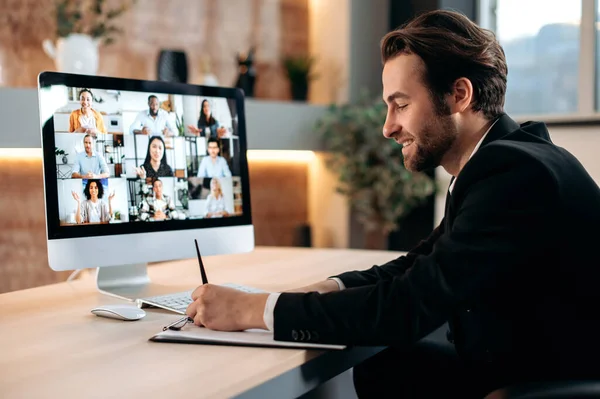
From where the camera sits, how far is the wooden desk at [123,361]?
99cm

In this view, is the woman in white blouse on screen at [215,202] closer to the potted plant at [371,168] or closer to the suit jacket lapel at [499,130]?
the suit jacket lapel at [499,130]

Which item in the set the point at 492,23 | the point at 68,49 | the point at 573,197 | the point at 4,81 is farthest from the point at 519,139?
the point at 492,23

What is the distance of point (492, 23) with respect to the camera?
4.10m

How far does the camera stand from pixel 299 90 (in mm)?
4277

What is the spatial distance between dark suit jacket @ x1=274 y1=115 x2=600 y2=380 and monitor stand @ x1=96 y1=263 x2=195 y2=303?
0.59 meters

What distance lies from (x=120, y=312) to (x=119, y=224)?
0.28m

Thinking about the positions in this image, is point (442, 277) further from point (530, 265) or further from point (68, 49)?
point (68, 49)

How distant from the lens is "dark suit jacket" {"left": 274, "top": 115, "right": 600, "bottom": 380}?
3.74 ft

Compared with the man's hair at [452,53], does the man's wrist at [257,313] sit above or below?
below

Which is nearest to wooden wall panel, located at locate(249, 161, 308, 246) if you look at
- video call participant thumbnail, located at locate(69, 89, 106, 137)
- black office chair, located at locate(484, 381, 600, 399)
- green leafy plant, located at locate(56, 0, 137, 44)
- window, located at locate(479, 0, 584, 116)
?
green leafy plant, located at locate(56, 0, 137, 44)

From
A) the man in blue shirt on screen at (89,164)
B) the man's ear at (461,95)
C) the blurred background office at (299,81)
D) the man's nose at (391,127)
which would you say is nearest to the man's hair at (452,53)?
the man's ear at (461,95)

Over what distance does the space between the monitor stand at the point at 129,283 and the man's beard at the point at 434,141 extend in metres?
0.73

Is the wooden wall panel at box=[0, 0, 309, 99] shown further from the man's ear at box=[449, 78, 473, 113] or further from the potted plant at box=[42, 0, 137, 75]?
the man's ear at box=[449, 78, 473, 113]

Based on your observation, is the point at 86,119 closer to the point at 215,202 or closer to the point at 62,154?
the point at 62,154
